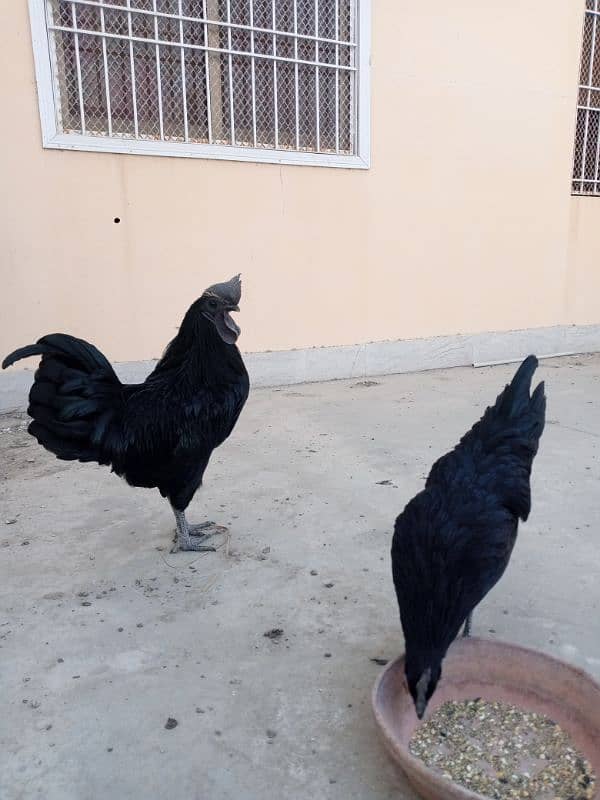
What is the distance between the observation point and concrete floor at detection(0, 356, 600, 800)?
6.16 feet

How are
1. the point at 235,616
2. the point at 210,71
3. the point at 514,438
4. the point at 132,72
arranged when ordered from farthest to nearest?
the point at 210,71
the point at 132,72
the point at 235,616
the point at 514,438

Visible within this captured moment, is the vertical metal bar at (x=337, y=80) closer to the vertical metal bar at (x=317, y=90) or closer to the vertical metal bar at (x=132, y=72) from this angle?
the vertical metal bar at (x=317, y=90)

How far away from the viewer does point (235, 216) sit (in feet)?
20.2

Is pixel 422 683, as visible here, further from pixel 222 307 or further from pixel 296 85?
pixel 296 85

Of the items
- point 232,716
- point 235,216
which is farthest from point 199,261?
point 232,716

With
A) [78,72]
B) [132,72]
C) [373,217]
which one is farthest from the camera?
[373,217]

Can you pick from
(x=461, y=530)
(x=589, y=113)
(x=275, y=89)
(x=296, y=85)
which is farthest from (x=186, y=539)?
(x=589, y=113)

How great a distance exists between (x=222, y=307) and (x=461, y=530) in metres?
1.53

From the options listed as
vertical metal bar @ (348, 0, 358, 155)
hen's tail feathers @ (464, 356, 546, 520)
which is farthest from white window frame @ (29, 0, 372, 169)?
hen's tail feathers @ (464, 356, 546, 520)

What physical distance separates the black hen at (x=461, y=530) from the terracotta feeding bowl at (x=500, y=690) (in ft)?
0.56

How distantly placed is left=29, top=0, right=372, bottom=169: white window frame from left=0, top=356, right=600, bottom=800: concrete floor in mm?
2731

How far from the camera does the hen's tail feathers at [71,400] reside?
110 inches

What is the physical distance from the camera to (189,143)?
18.9 ft

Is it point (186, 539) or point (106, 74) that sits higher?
point (106, 74)
